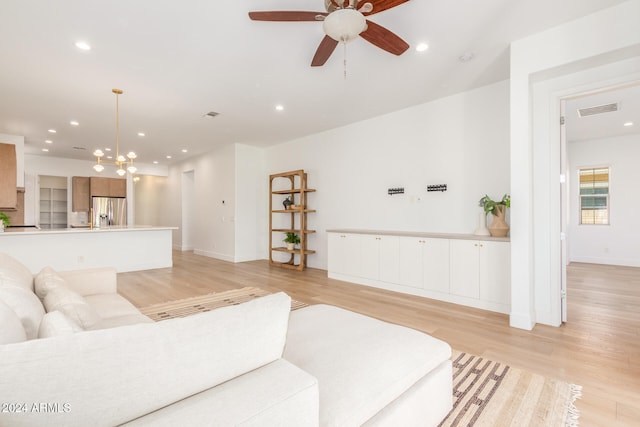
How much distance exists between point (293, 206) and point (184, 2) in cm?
445

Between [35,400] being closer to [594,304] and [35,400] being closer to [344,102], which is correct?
[344,102]

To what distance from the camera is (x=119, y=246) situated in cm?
603

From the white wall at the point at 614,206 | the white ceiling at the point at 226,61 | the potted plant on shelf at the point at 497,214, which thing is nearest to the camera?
the white ceiling at the point at 226,61

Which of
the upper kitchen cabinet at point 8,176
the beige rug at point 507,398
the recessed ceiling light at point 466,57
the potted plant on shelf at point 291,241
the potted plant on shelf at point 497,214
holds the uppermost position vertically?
the recessed ceiling light at point 466,57

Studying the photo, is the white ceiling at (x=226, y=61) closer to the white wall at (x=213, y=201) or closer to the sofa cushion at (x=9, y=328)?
the white wall at (x=213, y=201)

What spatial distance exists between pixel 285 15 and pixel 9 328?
223 cm

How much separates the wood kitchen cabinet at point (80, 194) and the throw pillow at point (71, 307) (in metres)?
8.96

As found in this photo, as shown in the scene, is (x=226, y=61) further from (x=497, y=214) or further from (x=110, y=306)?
(x=497, y=214)

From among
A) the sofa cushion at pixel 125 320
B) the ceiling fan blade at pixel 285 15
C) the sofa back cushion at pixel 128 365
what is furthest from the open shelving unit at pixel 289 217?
the sofa back cushion at pixel 128 365

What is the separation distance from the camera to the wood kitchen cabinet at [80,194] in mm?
8641

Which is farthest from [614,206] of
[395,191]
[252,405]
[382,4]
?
[252,405]

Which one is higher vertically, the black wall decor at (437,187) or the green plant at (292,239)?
the black wall decor at (437,187)

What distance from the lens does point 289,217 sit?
727 cm

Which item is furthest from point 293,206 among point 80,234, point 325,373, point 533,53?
point 325,373
